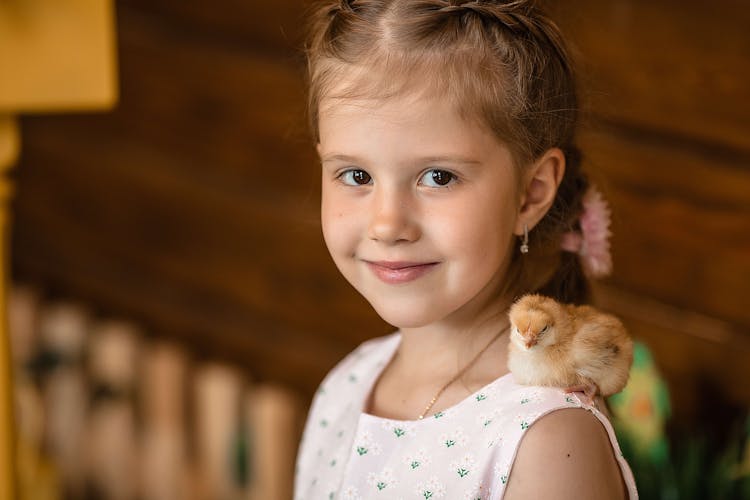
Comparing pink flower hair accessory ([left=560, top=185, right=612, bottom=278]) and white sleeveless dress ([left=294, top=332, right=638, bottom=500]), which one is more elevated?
pink flower hair accessory ([left=560, top=185, right=612, bottom=278])

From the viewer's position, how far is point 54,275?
2789 millimetres

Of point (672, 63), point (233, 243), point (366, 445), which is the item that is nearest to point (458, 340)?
point (366, 445)

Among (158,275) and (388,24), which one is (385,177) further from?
(158,275)

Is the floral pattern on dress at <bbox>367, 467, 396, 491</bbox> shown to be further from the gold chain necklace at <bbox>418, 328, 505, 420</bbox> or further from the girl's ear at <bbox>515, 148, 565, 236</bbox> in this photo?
the girl's ear at <bbox>515, 148, 565, 236</bbox>

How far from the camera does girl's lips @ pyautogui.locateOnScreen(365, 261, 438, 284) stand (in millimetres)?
870

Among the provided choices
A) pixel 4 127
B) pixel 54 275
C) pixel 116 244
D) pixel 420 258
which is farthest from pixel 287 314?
pixel 420 258

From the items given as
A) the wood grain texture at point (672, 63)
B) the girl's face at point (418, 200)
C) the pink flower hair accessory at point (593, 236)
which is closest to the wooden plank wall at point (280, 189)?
the wood grain texture at point (672, 63)

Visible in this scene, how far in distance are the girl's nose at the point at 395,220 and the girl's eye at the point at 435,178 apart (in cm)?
2

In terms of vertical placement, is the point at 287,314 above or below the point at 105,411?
above

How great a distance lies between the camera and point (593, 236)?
97 centimetres

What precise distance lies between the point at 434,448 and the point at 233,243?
1449 millimetres

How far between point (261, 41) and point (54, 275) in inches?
44.9

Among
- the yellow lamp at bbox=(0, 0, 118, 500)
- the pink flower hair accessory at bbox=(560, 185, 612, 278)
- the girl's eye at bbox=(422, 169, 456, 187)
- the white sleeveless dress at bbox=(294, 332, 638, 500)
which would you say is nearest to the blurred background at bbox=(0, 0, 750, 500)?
the yellow lamp at bbox=(0, 0, 118, 500)

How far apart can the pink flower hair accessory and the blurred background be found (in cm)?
12
